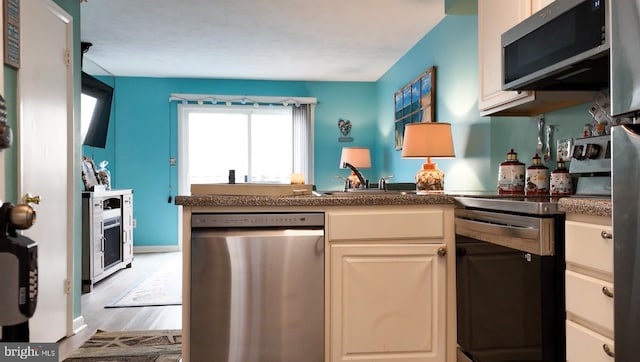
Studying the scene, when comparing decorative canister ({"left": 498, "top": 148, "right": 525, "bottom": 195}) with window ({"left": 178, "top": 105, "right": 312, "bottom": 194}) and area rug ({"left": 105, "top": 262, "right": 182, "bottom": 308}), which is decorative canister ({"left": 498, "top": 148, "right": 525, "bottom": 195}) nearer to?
area rug ({"left": 105, "top": 262, "right": 182, "bottom": 308})

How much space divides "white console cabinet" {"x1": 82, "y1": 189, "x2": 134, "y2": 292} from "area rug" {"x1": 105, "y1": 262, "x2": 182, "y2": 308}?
1.33 ft

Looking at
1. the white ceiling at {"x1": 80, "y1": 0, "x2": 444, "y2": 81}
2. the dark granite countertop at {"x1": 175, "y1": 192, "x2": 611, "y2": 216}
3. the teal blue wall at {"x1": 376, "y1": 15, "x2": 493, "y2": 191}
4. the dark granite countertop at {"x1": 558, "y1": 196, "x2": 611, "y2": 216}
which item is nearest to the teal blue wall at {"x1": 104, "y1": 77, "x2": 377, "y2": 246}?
the white ceiling at {"x1": 80, "y1": 0, "x2": 444, "y2": 81}

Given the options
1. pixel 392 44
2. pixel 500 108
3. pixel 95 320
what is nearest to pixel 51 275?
pixel 95 320

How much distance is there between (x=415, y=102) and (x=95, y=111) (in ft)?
11.7

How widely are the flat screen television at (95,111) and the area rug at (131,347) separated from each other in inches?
113

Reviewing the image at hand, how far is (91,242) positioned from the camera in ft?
13.6

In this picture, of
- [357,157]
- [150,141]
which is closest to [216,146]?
[150,141]

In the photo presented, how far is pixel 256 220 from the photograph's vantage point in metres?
1.90

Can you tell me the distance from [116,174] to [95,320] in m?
3.53

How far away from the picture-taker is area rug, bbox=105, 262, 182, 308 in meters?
3.70

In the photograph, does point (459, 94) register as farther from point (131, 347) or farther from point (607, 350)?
point (131, 347)

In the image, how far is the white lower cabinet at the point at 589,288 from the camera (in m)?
1.24

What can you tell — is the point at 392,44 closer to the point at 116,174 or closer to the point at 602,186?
the point at 602,186

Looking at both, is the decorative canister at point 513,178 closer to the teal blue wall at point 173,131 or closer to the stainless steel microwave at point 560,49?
the stainless steel microwave at point 560,49
